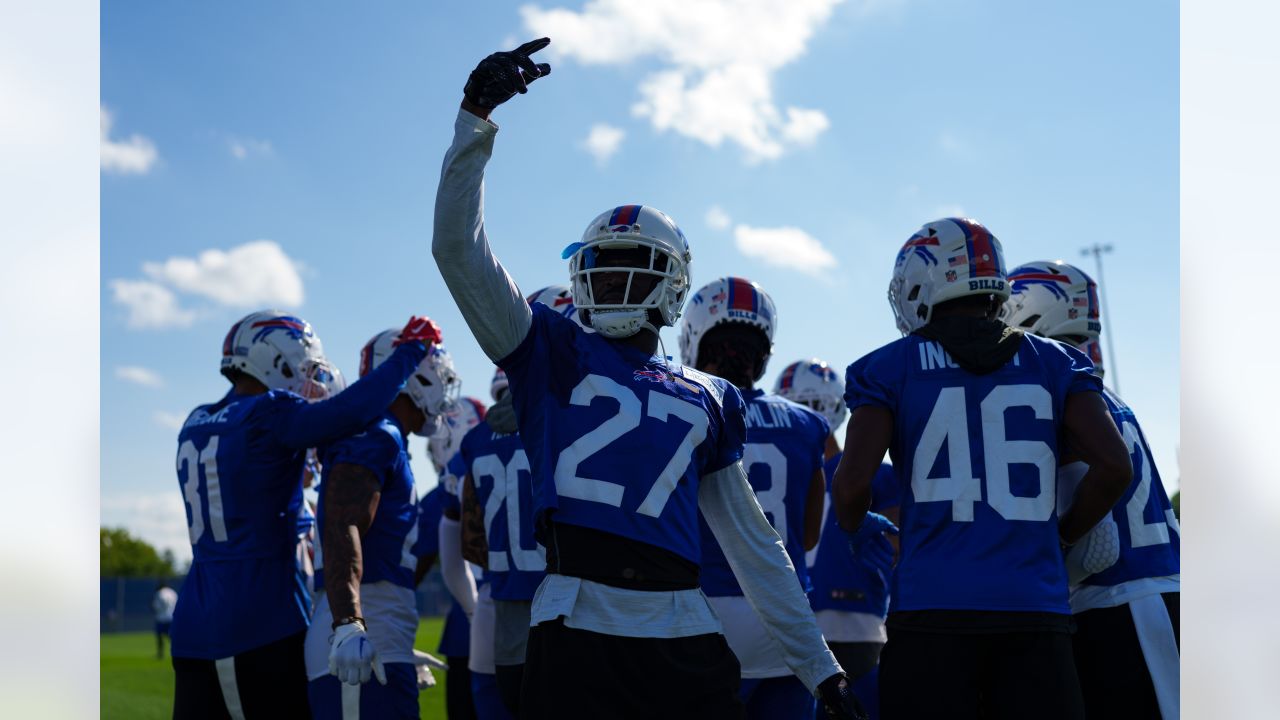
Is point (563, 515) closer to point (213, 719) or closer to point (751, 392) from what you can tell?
point (751, 392)

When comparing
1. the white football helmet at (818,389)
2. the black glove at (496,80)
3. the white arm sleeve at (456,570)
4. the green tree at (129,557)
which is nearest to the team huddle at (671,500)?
the black glove at (496,80)

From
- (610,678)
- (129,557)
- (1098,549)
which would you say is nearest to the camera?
(610,678)

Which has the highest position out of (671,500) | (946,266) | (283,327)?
(283,327)

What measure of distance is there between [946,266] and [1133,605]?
1.46m

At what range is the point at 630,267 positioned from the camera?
3240 millimetres

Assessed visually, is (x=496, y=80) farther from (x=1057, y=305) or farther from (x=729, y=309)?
(x=1057, y=305)

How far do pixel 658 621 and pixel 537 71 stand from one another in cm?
153

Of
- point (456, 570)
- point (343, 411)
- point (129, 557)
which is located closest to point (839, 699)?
point (343, 411)

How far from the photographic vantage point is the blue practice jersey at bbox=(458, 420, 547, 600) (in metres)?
5.65

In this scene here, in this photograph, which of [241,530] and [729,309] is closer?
[241,530]

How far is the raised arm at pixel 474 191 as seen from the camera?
8.97 ft

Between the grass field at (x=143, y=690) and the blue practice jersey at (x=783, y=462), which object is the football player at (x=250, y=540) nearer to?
the blue practice jersey at (x=783, y=462)

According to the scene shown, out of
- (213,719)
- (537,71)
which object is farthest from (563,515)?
(213,719)

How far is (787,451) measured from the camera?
520cm
